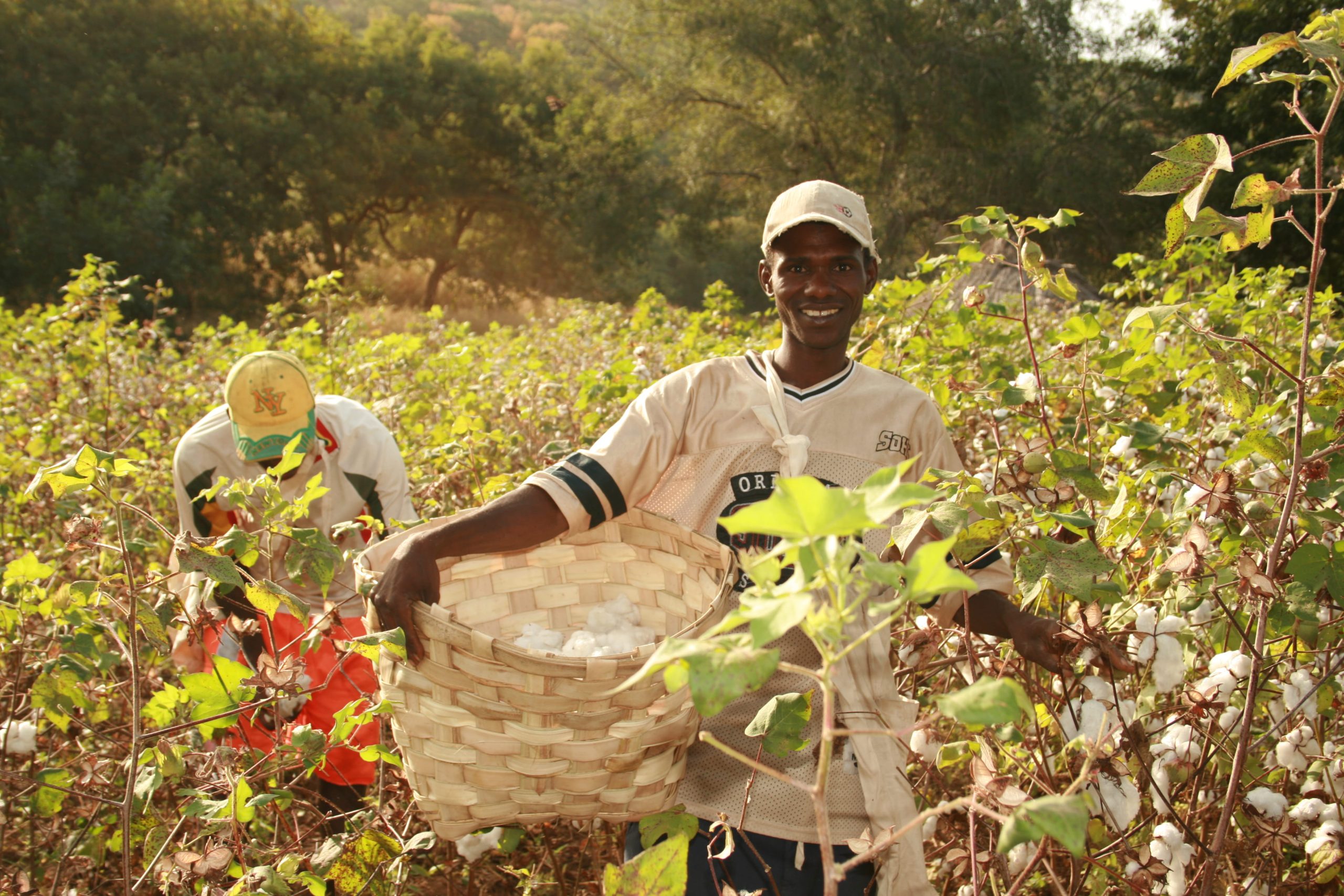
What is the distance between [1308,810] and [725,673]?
110 cm

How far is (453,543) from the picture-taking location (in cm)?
133

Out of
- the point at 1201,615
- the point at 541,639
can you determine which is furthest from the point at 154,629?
the point at 1201,615

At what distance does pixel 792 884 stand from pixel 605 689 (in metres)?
0.52

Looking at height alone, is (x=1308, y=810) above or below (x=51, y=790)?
above

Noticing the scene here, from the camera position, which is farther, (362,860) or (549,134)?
(549,134)

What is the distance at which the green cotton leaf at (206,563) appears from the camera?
1177 mm

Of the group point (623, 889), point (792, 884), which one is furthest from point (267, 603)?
point (792, 884)

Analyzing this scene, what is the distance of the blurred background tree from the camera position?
48.8 ft

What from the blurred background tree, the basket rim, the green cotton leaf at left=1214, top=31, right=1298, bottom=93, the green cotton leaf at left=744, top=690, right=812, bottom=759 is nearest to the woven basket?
the basket rim

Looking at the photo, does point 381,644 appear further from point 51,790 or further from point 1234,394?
point 1234,394

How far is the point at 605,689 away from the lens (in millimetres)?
1114

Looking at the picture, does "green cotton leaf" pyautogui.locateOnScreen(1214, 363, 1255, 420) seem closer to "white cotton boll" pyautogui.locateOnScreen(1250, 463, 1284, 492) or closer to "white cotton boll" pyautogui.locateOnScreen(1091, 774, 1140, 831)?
"white cotton boll" pyautogui.locateOnScreen(1250, 463, 1284, 492)

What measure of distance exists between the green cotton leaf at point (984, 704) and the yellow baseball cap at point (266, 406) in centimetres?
187

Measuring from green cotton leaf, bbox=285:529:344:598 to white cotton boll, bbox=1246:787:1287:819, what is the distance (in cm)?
120
